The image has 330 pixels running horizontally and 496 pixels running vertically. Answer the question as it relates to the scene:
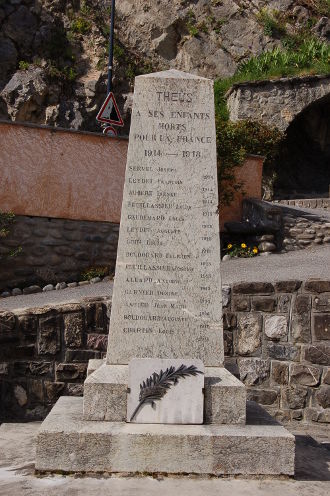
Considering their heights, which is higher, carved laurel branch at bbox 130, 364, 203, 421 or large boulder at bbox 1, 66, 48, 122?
large boulder at bbox 1, 66, 48, 122

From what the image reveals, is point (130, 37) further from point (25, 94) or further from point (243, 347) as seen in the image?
point (243, 347)

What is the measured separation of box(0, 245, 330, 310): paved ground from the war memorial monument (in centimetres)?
275

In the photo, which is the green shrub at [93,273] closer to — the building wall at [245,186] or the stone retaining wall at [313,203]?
the building wall at [245,186]

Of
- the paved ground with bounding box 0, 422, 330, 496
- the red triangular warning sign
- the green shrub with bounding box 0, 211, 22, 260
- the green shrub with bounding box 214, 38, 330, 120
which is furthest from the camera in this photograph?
the green shrub with bounding box 214, 38, 330, 120

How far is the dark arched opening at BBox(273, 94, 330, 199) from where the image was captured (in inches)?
763

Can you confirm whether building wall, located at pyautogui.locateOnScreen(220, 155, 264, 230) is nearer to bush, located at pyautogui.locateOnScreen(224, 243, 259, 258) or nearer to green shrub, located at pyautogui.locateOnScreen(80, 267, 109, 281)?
bush, located at pyautogui.locateOnScreen(224, 243, 259, 258)

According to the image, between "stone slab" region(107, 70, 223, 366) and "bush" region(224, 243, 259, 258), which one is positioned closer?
"stone slab" region(107, 70, 223, 366)

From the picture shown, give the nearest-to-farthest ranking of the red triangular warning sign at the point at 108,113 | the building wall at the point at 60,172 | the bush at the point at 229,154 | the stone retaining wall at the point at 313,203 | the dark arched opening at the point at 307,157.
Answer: the building wall at the point at 60,172 < the red triangular warning sign at the point at 108,113 < the bush at the point at 229,154 < the stone retaining wall at the point at 313,203 < the dark arched opening at the point at 307,157

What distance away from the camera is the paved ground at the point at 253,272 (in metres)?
7.01

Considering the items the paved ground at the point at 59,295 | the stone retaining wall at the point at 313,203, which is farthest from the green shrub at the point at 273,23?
the paved ground at the point at 59,295

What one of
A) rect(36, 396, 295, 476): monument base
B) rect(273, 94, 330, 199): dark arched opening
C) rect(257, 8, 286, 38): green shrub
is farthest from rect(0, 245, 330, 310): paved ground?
rect(257, 8, 286, 38): green shrub

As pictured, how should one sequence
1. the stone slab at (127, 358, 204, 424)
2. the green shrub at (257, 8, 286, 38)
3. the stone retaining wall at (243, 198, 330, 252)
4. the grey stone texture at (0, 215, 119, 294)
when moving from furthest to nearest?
the green shrub at (257, 8, 286, 38)
the stone retaining wall at (243, 198, 330, 252)
the grey stone texture at (0, 215, 119, 294)
the stone slab at (127, 358, 204, 424)

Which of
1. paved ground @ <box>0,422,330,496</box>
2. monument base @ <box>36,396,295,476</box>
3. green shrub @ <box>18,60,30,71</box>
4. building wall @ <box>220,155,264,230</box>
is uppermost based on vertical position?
green shrub @ <box>18,60,30,71</box>

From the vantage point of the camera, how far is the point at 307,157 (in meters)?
20.7
